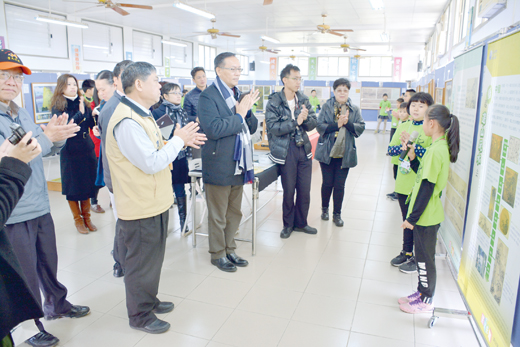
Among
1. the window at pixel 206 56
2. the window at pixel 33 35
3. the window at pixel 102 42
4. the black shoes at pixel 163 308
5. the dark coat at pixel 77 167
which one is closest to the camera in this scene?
the black shoes at pixel 163 308

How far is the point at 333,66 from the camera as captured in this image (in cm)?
2180

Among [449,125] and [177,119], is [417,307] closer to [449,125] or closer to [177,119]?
[449,125]

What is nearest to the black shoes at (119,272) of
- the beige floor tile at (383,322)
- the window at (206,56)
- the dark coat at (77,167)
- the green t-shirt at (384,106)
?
the dark coat at (77,167)

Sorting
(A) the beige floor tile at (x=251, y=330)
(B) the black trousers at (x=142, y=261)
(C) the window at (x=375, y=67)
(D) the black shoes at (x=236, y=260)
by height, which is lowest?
(A) the beige floor tile at (x=251, y=330)

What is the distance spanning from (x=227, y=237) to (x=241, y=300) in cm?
64

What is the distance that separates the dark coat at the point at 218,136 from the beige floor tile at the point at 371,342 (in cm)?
135

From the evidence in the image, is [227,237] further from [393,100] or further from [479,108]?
[393,100]

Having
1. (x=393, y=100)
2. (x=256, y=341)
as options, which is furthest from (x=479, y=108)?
(x=393, y=100)

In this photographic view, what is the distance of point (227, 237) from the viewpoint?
305cm

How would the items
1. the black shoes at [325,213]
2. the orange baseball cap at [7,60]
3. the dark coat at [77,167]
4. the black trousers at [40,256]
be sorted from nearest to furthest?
the orange baseball cap at [7,60] < the black trousers at [40,256] < the dark coat at [77,167] < the black shoes at [325,213]

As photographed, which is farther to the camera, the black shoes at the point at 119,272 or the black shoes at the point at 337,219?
the black shoes at the point at 337,219

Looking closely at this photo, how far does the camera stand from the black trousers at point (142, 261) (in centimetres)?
204

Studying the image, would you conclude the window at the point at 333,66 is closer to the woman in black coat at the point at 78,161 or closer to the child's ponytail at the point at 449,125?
the woman in black coat at the point at 78,161

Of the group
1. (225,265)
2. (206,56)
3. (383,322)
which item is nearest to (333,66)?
(206,56)
